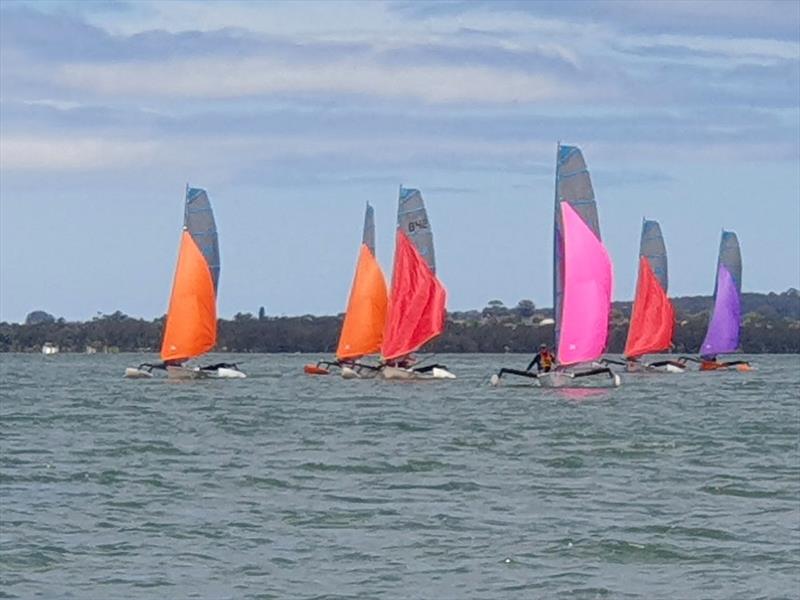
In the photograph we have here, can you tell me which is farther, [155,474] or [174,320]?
[174,320]

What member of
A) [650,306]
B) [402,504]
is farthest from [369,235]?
[402,504]

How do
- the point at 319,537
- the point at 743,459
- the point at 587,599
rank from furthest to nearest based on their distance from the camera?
1. the point at 743,459
2. the point at 319,537
3. the point at 587,599

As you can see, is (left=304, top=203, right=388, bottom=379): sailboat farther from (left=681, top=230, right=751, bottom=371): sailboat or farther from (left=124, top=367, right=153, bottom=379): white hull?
(left=681, top=230, right=751, bottom=371): sailboat

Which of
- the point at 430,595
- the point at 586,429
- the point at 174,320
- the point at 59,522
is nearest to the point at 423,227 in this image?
the point at 174,320

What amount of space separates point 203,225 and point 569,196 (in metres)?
16.2

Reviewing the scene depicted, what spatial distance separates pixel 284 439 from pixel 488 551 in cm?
1642

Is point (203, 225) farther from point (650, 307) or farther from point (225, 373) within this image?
point (650, 307)

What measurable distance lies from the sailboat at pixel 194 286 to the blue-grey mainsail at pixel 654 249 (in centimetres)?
1923

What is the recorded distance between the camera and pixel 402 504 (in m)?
25.3

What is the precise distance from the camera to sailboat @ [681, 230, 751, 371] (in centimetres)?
8031

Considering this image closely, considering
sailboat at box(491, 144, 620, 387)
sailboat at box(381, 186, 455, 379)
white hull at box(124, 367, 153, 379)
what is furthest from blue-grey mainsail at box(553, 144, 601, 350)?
white hull at box(124, 367, 153, 379)

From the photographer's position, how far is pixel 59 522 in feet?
76.6

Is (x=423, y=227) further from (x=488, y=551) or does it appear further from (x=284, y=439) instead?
(x=488, y=551)

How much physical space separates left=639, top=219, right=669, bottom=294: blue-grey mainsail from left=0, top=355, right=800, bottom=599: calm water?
101ft
